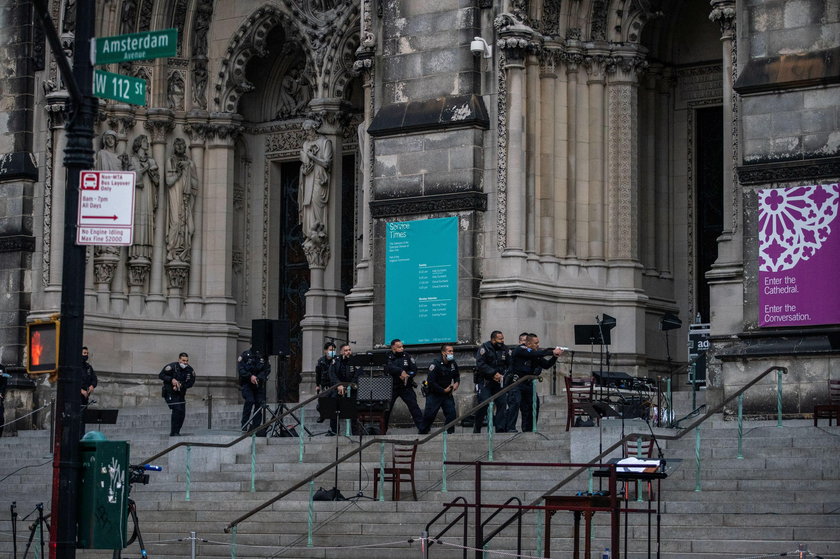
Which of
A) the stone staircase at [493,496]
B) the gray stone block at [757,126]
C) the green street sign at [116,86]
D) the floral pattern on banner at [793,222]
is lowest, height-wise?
the stone staircase at [493,496]

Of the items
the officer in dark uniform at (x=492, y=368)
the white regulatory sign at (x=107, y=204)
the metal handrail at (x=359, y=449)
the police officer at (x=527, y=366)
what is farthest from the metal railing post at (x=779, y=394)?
the white regulatory sign at (x=107, y=204)

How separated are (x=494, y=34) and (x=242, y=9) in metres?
7.55

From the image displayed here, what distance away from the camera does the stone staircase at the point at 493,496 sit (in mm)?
20500

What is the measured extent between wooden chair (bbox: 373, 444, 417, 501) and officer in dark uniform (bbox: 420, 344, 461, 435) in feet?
6.53

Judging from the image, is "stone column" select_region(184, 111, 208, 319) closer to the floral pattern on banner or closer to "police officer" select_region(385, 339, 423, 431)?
"police officer" select_region(385, 339, 423, 431)

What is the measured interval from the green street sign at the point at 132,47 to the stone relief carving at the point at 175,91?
19.1 meters

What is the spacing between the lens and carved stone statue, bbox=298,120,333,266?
111 ft

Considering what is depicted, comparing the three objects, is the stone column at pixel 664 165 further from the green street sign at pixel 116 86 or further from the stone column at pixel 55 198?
the green street sign at pixel 116 86

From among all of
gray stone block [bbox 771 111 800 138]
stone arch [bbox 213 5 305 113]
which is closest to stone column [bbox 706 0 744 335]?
gray stone block [bbox 771 111 800 138]

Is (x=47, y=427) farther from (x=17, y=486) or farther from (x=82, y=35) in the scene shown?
(x=82, y=35)

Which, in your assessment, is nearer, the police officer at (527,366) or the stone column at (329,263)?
the police officer at (527,366)

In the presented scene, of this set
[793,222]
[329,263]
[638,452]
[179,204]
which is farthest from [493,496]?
[179,204]

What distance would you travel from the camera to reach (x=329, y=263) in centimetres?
3419

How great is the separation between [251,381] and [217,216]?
22.1 ft
